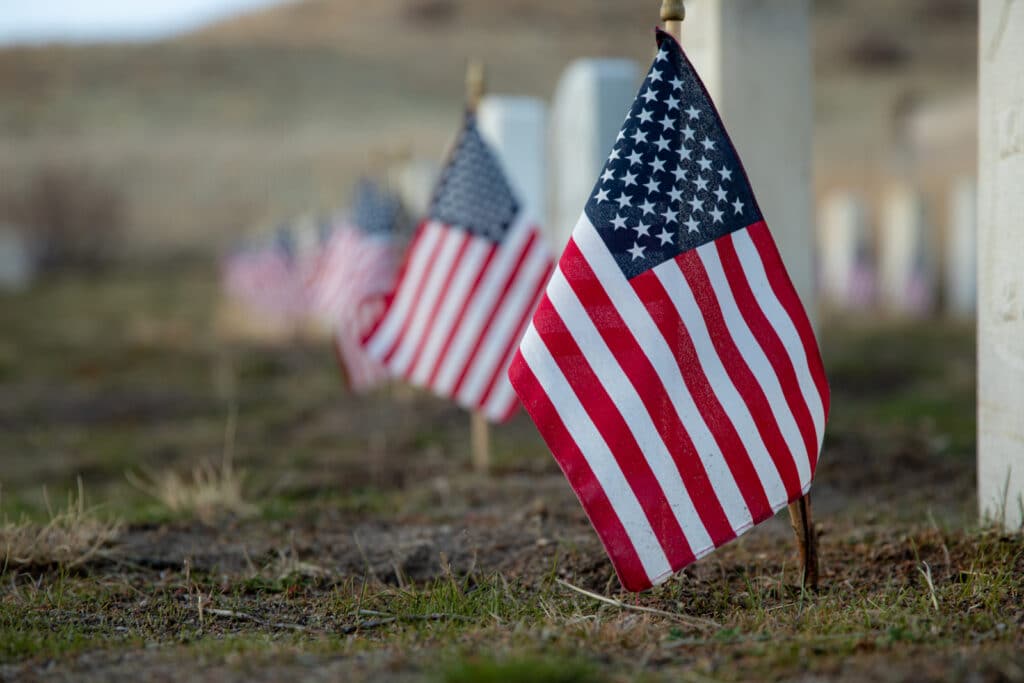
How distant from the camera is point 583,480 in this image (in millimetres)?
3697

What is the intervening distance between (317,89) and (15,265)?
1550 inches

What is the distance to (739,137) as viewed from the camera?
5.89 metres

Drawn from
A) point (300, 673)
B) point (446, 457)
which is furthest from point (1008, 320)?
point (446, 457)

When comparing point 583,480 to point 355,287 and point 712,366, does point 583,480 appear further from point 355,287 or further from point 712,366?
point 355,287

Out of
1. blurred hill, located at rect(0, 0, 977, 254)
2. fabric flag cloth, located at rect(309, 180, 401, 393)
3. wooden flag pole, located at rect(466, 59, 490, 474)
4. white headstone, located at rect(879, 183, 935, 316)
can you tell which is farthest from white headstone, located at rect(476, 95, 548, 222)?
blurred hill, located at rect(0, 0, 977, 254)

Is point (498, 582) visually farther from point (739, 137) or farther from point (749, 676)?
point (739, 137)

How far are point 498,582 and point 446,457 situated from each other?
370 centimetres

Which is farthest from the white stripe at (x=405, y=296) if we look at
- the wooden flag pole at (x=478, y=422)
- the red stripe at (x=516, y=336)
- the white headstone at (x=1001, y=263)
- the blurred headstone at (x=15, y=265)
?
the blurred headstone at (x=15, y=265)

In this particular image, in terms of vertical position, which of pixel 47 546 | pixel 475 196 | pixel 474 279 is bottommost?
pixel 47 546

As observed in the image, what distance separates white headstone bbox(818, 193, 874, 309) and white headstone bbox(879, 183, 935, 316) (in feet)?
2.04

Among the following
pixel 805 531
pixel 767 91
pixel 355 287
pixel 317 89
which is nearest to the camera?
pixel 805 531

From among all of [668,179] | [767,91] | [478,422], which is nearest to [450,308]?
[478,422]

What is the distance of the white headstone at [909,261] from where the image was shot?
725 inches

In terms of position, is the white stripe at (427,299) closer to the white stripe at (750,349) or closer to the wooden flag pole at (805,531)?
the wooden flag pole at (805,531)
